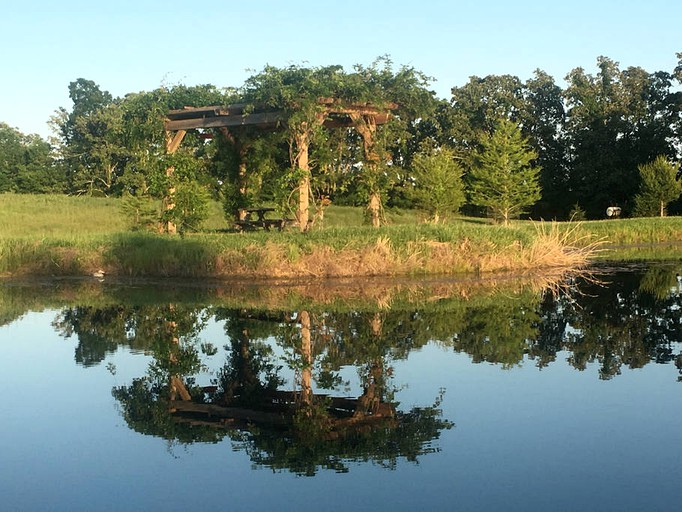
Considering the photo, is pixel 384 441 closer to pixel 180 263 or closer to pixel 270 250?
pixel 270 250

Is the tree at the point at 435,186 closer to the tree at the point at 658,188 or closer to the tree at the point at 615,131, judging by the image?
the tree at the point at 658,188

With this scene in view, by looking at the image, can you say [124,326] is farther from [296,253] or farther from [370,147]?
[370,147]

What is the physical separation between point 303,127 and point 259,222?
4222mm

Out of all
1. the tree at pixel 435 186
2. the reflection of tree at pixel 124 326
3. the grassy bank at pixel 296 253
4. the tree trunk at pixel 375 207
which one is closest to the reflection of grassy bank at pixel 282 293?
the grassy bank at pixel 296 253

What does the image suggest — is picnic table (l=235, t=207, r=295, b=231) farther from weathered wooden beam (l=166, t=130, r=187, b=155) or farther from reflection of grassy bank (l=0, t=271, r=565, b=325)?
reflection of grassy bank (l=0, t=271, r=565, b=325)

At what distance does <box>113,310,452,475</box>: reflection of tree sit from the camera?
6516 mm

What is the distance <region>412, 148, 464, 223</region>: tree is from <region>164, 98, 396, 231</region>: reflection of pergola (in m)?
12.8

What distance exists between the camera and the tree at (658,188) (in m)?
46.7

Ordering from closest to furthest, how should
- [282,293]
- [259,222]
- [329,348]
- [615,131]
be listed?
[329,348], [282,293], [259,222], [615,131]

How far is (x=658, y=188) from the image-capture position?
46.7 m

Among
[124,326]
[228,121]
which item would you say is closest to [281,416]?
[124,326]

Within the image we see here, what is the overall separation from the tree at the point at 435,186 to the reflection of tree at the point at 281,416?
2476cm

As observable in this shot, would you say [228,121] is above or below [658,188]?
above

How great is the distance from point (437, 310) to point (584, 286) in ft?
19.4
